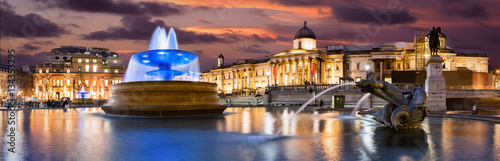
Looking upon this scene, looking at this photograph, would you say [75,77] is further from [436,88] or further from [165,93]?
[436,88]

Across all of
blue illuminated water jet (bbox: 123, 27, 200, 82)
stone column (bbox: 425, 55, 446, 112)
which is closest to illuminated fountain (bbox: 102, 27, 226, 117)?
blue illuminated water jet (bbox: 123, 27, 200, 82)

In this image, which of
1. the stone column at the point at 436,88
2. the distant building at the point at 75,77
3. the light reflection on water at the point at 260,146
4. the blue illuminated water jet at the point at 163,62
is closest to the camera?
the light reflection on water at the point at 260,146

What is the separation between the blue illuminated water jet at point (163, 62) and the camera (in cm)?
1820

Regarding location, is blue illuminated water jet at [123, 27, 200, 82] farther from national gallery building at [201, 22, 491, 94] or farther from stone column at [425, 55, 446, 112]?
national gallery building at [201, 22, 491, 94]

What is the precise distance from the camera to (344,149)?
7.12 meters

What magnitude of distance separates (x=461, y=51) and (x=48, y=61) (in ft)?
378

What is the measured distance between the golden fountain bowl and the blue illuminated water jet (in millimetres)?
2341

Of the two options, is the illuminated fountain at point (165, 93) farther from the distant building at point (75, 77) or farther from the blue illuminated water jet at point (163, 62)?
the distant building at point (75, 77)

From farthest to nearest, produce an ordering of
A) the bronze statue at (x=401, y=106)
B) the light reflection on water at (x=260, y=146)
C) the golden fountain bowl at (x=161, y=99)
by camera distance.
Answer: the golden fountain bowl at (x=161, y=99) < the bronze statue at (x=401, y=106) < the light reflection on water at (x=260, y=146)

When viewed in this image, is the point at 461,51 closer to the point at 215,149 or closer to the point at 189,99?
the point at 189,99

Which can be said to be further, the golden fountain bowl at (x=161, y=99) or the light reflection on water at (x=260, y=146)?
the golden fountain bowl at (x=161, y=99)

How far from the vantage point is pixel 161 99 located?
1605cm

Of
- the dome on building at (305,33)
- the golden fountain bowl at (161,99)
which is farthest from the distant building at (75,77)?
the golden fountain bowl at (161,99)

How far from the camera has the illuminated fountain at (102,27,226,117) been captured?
16.0 meters
